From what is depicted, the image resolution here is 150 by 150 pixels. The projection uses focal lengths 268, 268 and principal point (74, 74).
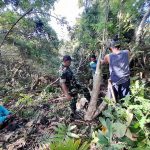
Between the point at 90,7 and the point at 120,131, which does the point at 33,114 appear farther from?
the point at 90,7

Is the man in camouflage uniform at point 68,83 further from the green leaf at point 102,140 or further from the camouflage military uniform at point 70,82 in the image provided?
the green leaf at point 102,140

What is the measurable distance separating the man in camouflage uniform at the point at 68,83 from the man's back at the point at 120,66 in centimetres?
86

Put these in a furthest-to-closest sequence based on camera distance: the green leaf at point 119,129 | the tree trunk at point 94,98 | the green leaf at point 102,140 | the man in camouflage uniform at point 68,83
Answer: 1. the tree trunk at point 94,98
2. the man in camouflage uniform at point 68,83
3. the green leaf at point 119,129
4. the green leaf at point 102,140

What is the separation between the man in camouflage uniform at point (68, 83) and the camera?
540 centimetres

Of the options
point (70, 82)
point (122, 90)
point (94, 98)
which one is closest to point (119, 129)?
point (122, 90)

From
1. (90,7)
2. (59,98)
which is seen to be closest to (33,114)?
(59,98)

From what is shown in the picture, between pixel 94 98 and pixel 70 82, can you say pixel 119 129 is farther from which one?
pixel 70 82

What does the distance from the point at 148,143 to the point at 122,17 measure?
4.73 meters

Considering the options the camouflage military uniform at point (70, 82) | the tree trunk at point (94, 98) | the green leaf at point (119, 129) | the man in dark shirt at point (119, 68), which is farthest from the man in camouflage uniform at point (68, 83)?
the green leaf at point (119, 129)

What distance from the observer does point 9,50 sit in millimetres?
12758

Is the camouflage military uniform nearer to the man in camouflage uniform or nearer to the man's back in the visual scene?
the man in camouflage uniform

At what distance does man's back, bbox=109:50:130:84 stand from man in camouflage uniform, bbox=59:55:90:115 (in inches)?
33.9

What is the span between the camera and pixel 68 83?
566cm

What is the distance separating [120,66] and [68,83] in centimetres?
115
